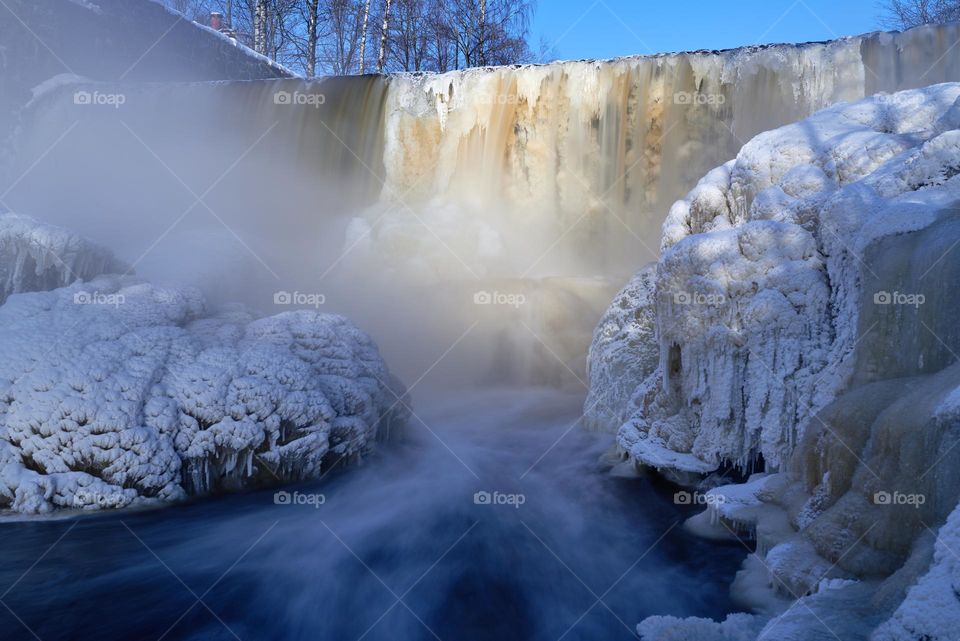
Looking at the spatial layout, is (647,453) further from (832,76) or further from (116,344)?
(832,76)

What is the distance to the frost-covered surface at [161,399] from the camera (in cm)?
546

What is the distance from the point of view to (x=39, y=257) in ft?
27.1

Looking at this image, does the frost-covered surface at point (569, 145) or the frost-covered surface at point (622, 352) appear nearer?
the frost-covered surface at point (622, 352)

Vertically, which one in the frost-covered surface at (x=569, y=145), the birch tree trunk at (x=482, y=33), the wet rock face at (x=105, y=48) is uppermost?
the birch tree trunk at (x=482, y=33)

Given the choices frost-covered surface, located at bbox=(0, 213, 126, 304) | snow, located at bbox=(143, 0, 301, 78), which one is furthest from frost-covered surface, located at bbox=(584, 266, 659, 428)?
snow, located at bbox=(143, 0, 301, 78)

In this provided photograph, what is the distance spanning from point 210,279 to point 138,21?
1062cm

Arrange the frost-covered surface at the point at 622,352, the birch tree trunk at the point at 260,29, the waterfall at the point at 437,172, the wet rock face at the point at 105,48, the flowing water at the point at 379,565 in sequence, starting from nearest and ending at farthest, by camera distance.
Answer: the flowing water at the point at 379,565
the frost-covered surface at the point at 622,352
the waterfall at the point at 437,172
the wet rock face at the point at 105,48
the birch tree trunk at the point at 260,29

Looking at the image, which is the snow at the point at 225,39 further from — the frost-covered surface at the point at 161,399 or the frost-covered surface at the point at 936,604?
the frost-covered surface at the point at 936,604

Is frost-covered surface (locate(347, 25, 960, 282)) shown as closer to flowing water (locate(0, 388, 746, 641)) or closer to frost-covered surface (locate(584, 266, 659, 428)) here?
frost-covered surface (locate(584, 266, 659, 428))

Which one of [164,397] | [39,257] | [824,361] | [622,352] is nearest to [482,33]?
[39,257]

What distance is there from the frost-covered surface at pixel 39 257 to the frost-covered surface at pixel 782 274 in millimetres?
6613

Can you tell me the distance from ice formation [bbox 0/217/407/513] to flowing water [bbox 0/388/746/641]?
0.26 m

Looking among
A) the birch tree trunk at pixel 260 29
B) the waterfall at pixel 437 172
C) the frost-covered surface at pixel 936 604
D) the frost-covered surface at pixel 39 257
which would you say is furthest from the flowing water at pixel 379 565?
the birch tree trunk at pixel 260 29

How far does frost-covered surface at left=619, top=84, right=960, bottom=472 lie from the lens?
472 cm
